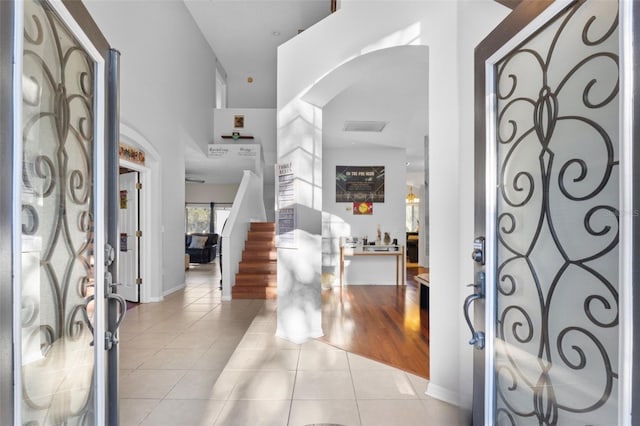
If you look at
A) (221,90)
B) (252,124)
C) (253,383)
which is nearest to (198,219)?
(221,90)

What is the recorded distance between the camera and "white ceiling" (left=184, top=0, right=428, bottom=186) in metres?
3.65

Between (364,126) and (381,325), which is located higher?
(364,126)

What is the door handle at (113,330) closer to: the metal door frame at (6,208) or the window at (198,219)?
the metal door frame at (6,208)

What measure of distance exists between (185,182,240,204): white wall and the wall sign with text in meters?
7.95

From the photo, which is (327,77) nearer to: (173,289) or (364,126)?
(364,126)

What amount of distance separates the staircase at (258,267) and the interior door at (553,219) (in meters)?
4.94

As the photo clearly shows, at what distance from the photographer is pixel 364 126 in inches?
229

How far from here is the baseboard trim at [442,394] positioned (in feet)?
8.05

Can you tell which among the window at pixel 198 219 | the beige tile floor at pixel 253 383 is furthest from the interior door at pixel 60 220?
the window at pixel 198 219

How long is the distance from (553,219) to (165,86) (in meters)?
6.68

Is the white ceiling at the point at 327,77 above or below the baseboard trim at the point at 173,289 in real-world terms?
above

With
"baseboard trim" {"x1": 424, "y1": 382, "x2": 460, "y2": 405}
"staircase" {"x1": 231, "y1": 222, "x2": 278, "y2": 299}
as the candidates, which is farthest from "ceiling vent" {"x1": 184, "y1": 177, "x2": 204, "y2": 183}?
"baseboard trim" {"x1": 424, "y1": 382, "x2": 460, "y2": 405}

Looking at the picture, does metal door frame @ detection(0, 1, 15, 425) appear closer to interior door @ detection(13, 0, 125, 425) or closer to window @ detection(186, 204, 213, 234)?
interior door @ detection(13, 0, 125, 425)

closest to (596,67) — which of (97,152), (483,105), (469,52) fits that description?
(483,105)
